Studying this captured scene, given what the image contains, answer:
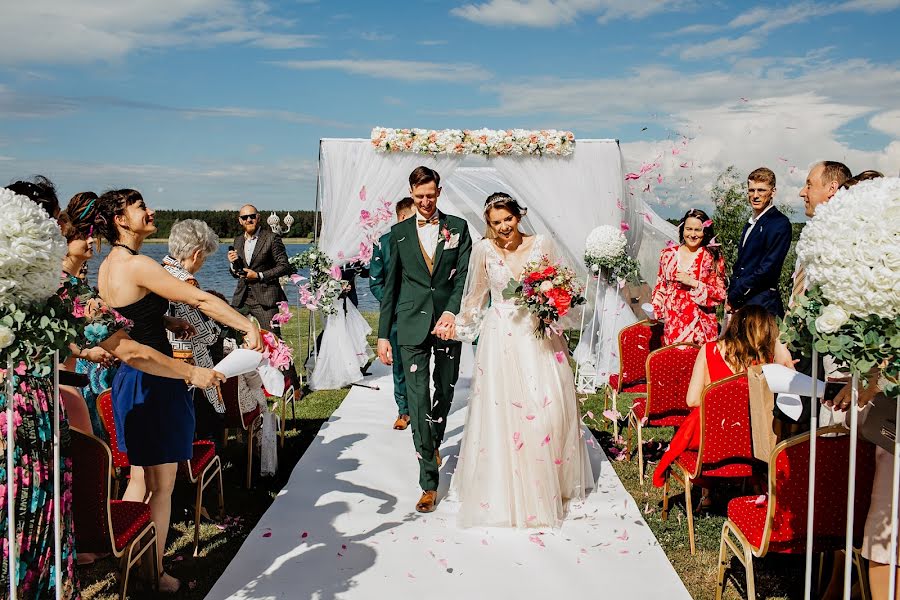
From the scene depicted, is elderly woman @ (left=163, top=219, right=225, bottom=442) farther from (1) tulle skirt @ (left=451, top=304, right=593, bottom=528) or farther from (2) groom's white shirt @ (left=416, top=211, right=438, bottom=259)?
(1) tulle skirt @ (left=451, top=304, right=593, bottom=528)

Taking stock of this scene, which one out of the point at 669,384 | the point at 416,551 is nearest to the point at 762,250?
the point at 669,384

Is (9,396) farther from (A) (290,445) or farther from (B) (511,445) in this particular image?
(A) (290,445)

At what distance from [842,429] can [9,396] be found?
292 cm

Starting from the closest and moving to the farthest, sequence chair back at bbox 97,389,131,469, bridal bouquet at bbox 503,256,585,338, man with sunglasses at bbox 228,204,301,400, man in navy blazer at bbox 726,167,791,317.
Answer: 1. chair back at bbox 97,389,131,469
2. bridal bouquet at bbox 503,256,585,338
3. man in navy blazer at bbox 726,167,791,317
4. man with sunglasses at bbox 228,204,301,400

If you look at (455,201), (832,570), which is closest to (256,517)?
(832,570)

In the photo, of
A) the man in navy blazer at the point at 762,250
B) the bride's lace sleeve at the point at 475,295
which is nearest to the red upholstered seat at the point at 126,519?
the bride's lace sleeve at the point at 475,295

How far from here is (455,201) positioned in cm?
1198

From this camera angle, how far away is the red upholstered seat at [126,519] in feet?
10.4

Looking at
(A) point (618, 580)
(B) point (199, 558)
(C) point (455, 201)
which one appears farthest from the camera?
(C) point (455, 201)

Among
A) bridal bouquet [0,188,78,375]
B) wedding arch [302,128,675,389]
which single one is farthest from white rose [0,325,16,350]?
wedding arch [302,128,675,389]

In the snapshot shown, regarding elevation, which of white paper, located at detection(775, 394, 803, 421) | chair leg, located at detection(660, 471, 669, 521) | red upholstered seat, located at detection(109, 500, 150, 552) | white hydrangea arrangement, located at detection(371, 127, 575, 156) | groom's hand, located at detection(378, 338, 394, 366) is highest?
white hydrangea arrangement, located at detection(371, 127, 575, 156)

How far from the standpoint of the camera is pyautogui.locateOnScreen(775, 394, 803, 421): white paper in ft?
9.63

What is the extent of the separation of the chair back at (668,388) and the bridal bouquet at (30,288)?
12.0ft

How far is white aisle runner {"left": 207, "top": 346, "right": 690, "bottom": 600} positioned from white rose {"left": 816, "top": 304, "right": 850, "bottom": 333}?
2.00 metres
